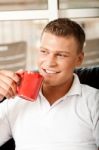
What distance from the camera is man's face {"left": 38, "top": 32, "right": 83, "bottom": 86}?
1.26m

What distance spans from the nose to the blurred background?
1076 mm

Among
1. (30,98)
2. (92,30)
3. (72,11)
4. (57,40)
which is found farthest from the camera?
(92,30)

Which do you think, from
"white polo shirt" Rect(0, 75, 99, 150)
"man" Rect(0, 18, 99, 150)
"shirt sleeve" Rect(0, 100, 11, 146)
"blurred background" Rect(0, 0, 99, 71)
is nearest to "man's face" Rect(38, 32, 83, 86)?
"man" Rect(0, 18, 99, 150)

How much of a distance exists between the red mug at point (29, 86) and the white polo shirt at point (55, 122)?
0.21 meters

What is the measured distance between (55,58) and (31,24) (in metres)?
1.20

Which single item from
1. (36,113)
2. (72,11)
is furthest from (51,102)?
(72,11)

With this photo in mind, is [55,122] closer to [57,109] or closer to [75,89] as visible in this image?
[57,109]

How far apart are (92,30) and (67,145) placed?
136cm

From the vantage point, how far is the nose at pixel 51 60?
1253mm

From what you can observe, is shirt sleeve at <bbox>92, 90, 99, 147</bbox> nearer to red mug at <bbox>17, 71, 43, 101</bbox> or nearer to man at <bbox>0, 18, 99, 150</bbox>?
man at <bbox>0, 18, 99, 150</bbox>

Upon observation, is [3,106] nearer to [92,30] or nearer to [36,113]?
[36,113]

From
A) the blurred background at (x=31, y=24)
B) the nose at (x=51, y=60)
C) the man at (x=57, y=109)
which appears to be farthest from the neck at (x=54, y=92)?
the blurred background at (x=31, y=24)

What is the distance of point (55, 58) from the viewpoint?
4.18ft

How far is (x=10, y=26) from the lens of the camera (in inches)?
95.4
